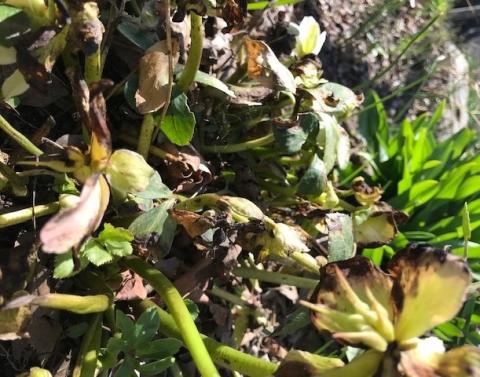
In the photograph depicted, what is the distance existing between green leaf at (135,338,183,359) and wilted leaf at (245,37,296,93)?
390 millimetres

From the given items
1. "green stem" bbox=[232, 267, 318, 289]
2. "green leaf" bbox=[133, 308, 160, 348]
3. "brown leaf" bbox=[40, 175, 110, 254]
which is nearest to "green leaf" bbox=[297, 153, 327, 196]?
"green stem" bbox=[232, 267, 318, 289]

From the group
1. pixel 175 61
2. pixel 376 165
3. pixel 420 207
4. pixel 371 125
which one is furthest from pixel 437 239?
pixel 175 61

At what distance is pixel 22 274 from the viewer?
79 cm

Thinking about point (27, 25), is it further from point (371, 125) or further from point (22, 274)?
point (371, 125)

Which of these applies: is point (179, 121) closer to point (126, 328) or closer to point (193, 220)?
point (193, 220)

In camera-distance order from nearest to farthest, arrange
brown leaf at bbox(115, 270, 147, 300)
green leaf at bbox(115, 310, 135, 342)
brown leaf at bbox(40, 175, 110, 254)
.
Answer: brown leaf at bbox(40, 175, 110, 254) → green leaf at bbox(115, 310, 135, 342) → brown leaf at bbox(115, 270, 147, 300)

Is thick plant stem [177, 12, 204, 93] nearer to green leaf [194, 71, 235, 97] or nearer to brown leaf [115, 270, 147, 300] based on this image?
green leaf [194, 71, 235, 97]

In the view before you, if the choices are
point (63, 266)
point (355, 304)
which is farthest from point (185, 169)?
point (355, 304)

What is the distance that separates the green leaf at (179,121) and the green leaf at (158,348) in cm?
27

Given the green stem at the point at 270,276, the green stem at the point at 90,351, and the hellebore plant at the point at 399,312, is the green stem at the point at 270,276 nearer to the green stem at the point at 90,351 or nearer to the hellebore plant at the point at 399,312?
the green stem at the point at 90,351

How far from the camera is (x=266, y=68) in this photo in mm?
948

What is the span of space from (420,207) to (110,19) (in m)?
1.03

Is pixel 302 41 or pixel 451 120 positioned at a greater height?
pixel 302 41

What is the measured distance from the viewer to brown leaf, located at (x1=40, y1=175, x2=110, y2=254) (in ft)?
1.65
